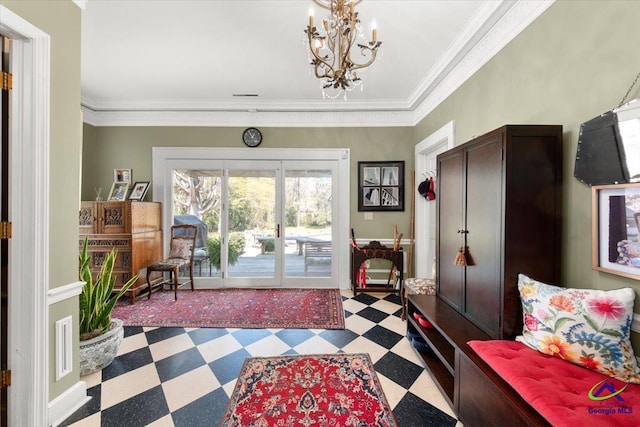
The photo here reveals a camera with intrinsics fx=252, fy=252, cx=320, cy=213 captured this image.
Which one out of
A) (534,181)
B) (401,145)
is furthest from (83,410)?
(401,145)

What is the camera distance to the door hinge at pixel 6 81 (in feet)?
4.43

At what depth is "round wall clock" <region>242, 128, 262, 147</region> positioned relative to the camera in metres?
3.91

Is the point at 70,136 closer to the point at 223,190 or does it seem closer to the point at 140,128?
the point at 223,190

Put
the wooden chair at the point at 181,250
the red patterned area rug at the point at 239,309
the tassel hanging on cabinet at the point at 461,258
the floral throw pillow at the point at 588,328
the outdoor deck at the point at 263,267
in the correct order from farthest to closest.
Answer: the outdoor deck at the point at 263,267 < the wooden chair at the point at 181,250 < the red patterned area rug at the point at 239,309 < the tassel hanging on cabinet at the point at 461,258 < the floral throw pillow at the point at 588,328

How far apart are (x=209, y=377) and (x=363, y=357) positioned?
4.02ft

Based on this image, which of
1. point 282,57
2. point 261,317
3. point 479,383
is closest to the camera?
point 479,383

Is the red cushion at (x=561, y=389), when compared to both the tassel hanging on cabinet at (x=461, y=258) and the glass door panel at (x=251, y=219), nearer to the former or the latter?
the tassel hanging on cabinet at (x=461, y=258)

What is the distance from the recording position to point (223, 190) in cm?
395

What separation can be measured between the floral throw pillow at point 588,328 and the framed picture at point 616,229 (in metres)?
0.13

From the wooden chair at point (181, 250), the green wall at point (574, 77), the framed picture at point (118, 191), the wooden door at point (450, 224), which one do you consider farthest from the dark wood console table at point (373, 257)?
the framed picture at point (118, 191)

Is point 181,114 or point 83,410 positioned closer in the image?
point 83,410

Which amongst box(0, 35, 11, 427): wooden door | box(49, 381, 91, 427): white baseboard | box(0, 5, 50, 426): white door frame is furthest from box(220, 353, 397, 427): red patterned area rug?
box(0, 35, 11, 427): wooden door

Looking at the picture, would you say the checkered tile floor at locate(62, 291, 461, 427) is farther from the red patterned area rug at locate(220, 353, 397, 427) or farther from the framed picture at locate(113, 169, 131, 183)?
the framed picture at locate(113, 169, 131, 183)

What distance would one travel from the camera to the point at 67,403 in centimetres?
158
